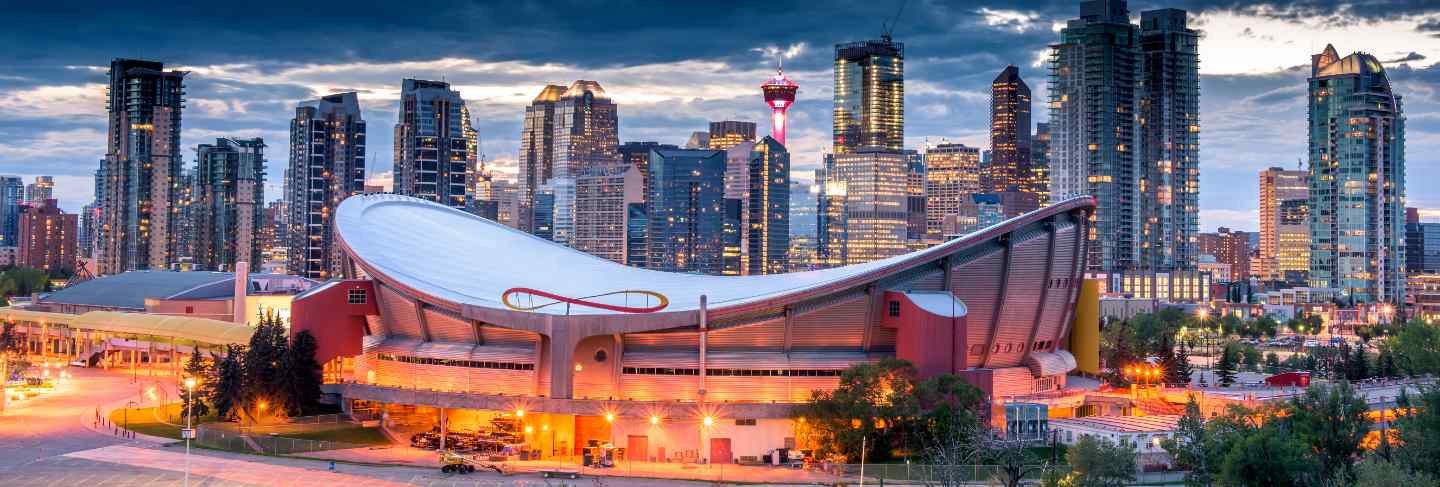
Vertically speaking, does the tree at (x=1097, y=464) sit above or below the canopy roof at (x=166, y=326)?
below

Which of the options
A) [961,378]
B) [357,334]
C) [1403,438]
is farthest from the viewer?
[357,334]

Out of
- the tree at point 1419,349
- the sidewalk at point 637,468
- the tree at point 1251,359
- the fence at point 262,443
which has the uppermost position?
the tree at point 1419,349

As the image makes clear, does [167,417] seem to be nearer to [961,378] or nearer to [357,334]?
[357,334]

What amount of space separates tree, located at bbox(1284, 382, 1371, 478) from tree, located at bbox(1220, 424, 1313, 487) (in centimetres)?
703

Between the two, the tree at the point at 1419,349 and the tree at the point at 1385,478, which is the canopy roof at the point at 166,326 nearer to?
the tree at the point at 1419,349

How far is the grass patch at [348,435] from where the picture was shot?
267 feet

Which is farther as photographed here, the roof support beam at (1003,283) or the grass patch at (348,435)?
the roof support beam at (1003,283)

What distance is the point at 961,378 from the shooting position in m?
77.9

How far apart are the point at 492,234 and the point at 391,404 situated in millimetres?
24903

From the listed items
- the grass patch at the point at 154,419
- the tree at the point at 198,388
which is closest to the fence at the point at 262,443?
the grass patch at the point at 154,419

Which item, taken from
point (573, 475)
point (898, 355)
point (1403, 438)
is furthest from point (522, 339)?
point (1403, 438)

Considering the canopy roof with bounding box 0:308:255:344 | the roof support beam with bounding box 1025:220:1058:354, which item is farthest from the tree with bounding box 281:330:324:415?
the roof support beam with bounding box 1025:220:1058:354

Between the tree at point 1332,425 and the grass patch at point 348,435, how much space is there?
4705 cm

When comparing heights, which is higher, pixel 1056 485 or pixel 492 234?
pixel 492 234
